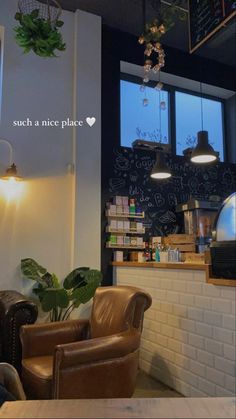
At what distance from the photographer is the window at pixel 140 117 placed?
459 centimetres

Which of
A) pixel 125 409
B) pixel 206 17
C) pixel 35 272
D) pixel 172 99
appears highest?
pixel 172 99

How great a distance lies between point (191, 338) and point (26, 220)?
2159 millimetres

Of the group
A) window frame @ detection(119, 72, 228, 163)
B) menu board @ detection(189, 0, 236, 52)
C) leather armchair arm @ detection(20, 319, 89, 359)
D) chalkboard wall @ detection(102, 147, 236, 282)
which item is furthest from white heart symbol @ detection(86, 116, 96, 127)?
leather armchair arm @ detection(20, 319, 89, 359)

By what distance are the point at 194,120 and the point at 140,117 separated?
1.00 m

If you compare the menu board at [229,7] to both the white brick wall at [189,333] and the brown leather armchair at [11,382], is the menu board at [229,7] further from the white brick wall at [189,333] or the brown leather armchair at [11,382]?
the brown leather armchair at [11,382]

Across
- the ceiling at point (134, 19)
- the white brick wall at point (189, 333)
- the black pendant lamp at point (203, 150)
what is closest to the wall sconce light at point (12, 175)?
the white brick wall at point (189, 333)

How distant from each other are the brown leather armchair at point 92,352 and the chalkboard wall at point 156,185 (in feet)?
4.12

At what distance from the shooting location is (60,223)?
387 cm

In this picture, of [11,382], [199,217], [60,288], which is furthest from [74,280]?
[11,382]

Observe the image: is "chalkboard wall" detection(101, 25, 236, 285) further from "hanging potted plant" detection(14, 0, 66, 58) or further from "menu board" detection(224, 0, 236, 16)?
"hanging potted plant" detection(14, 0, 66, 58)

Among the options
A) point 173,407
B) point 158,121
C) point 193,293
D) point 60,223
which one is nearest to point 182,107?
point 158,121

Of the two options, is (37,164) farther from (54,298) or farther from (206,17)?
(206,17)

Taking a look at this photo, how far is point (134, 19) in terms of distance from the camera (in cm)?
431

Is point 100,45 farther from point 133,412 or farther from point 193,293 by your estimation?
point 133,412
